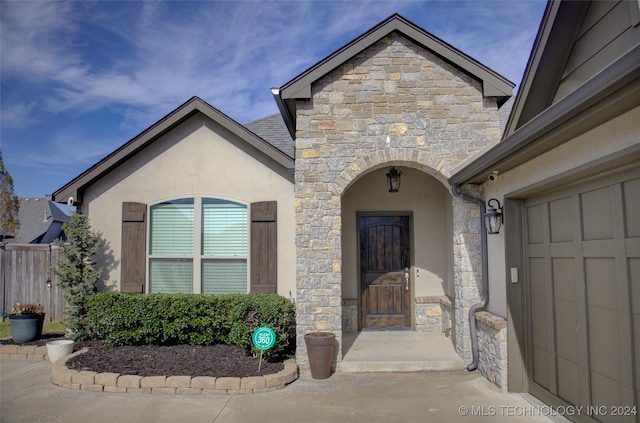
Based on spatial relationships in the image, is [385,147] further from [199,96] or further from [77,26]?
[77,26]

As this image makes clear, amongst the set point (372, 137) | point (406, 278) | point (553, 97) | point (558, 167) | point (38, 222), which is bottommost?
point (406, 278)

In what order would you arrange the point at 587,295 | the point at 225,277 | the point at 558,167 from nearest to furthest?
the point at 587,295 → the point at 558,167 → the point at 225,277

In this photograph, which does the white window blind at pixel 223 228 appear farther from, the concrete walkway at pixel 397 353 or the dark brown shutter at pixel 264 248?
the concrete walkway at pixel 397 353

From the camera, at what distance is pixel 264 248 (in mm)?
8062

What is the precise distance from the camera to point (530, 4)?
7387mm

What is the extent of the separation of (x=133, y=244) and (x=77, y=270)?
990 millimetres

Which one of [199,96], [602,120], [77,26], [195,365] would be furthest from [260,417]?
[77,26]

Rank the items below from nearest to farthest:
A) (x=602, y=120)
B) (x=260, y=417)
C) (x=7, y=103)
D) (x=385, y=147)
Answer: (x=602, y=120) → (x=260, y=417) → (x=385, y=147) → (x=7, y=103)

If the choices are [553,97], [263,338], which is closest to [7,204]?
[263,338]

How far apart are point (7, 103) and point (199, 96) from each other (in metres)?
3.25

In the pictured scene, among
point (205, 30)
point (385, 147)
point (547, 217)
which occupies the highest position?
point (205, 30)

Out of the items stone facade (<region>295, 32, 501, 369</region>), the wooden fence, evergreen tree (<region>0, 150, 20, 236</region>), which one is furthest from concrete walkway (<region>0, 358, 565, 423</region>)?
evergreen tree (<region>0, 150, 20, 236</region>)

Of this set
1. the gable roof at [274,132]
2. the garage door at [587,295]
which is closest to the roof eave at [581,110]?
the garage door at [587,295]

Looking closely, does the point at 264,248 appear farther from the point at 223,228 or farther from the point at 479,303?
the point at 479,303
